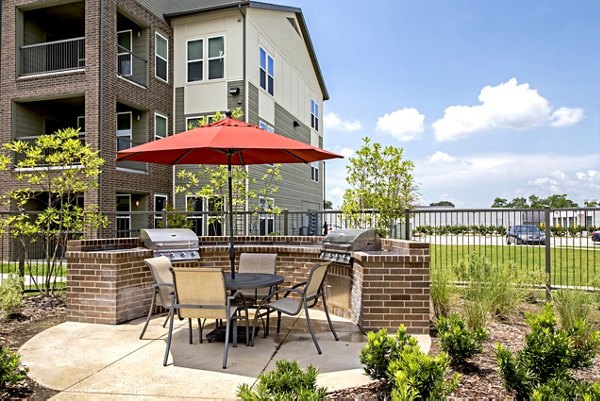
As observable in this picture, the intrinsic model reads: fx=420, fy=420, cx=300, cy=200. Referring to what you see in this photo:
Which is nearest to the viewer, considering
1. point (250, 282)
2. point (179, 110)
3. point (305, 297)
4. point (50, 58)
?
point (305, 297)

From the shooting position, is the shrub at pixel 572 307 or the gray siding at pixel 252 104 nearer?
the shrub at pixel 572 307

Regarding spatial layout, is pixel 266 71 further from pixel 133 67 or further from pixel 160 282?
pixel 160 282

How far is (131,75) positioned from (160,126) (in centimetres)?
206

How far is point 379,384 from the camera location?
10.9 ft

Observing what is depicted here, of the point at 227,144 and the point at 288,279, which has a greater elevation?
the point at 227,144

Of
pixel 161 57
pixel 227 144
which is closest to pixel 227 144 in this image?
pixel 227 144

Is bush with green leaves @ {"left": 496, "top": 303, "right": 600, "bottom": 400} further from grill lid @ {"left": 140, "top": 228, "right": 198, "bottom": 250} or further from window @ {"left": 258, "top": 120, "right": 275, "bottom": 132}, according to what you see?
window @ {"left": 258, "top": 120, "right": 275, "bottom": 132}

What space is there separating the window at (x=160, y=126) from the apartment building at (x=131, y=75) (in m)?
0.04

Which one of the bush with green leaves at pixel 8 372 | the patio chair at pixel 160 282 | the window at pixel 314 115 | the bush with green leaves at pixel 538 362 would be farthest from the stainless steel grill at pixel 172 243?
the window at pixel 314 115

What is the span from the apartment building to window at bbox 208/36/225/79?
0.13ft

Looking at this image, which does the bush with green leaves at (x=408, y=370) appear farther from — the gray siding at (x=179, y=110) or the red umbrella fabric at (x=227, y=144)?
the gray siding at (x=179, y=110)

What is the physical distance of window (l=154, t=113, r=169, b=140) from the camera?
15.8 meters

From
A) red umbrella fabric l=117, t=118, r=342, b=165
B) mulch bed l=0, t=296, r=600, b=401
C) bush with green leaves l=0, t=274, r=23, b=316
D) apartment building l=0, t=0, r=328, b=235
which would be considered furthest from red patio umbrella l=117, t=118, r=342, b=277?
apartment building l=0, t=0, r=328, b=235

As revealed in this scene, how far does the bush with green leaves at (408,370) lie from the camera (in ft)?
8.19
